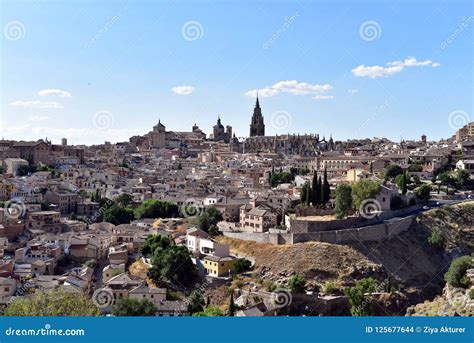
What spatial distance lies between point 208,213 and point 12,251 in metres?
7.43

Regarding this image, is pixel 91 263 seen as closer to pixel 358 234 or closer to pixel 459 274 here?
pixel 358 234

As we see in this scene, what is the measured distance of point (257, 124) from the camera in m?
67.6

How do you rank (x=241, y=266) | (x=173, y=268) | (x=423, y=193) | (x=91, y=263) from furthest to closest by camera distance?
(x=423, y=193) < (x=91, y=263) < (x=241, y=266) < (x=173, y=268)

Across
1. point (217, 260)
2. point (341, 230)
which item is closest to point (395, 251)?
point (341, 230)

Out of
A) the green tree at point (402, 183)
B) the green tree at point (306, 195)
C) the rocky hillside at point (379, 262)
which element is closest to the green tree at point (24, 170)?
the rocky hillside at point (379, 262)

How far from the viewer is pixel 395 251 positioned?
22844mm

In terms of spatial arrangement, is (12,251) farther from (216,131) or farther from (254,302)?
(216,131)

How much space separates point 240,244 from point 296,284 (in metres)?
3.75

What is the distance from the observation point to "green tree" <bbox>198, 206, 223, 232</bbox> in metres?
23.6

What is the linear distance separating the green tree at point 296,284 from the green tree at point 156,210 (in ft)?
33.5

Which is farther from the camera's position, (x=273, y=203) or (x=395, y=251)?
(x=273, y=203)

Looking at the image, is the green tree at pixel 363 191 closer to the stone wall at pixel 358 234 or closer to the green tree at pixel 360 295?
the stone wall at pixel 358 234

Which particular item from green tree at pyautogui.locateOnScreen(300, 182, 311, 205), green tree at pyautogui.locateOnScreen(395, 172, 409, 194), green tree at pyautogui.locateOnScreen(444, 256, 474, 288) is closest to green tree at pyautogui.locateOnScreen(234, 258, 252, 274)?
green tree at pyautogui.locateOnScreen(300, 182, 311, 205)

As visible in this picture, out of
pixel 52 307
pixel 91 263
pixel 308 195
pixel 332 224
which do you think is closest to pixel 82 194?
pixel 91 263
